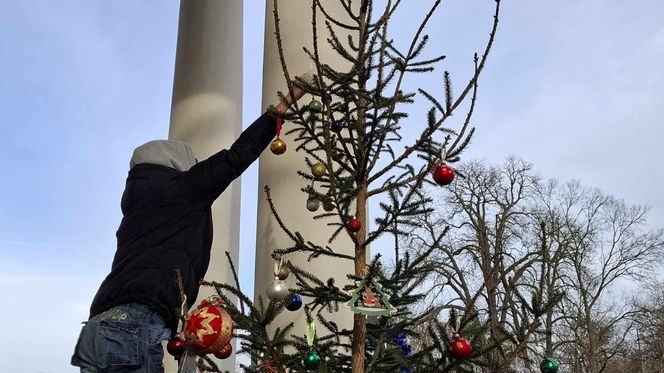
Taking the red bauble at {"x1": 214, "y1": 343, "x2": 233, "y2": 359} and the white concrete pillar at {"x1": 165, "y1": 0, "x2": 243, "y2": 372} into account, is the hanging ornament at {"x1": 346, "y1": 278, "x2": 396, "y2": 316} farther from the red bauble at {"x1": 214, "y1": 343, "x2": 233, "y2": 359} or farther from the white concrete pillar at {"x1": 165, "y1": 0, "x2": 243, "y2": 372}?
the white concrete pillar at {"x1": 165, "y1": 0, "x2": 243, "y2": 372}

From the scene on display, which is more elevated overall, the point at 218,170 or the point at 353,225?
the point at 218,170

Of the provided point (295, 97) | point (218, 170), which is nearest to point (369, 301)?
point (218, 170)

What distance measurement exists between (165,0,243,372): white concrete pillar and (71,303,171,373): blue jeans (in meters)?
5.41

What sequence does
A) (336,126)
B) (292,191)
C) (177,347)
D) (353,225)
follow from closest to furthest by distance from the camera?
(177,347), (353,225), (336,126), (292,191)

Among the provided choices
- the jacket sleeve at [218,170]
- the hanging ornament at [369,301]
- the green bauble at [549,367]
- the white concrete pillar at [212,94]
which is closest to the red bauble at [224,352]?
the hanging ornament at [369,301]

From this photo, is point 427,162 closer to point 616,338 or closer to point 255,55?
point 255,55

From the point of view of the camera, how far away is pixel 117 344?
257 cm

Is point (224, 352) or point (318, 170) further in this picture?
point (318, 170)

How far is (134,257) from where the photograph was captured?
9.36 ft

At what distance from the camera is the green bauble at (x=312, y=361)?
2676 millimetres

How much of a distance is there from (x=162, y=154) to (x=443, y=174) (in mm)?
1492

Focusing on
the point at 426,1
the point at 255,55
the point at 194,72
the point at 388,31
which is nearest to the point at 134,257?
the point at 388,31

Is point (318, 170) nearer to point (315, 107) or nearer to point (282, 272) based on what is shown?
point (315, 107)

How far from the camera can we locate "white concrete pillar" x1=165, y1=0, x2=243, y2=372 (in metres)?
8.46
